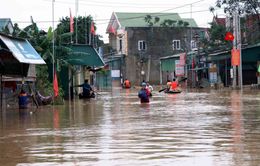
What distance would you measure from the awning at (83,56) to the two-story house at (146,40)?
144 feet

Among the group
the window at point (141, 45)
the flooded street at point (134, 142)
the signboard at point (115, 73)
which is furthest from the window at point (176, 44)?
the flooded street at point (134, 142)

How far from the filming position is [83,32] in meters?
60.6

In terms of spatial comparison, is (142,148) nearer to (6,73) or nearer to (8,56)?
(8,56)

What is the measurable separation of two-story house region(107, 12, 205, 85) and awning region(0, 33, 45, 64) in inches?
2329

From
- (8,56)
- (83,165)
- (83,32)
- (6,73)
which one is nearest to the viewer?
(83,165)

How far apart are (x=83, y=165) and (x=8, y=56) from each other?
44.5 feet

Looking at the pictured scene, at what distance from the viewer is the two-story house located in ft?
266

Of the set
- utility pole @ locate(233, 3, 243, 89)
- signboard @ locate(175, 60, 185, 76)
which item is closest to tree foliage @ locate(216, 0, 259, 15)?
utility pole @ locate(233, 3, 243, 89)

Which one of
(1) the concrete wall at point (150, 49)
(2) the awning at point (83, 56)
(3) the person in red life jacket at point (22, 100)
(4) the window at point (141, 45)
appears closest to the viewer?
(3) the person in red life jacket at point (22, 100)

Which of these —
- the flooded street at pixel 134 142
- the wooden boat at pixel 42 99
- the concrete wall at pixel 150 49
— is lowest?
the flooded street at pixel 134 142

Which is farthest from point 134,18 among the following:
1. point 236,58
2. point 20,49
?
point 20,49

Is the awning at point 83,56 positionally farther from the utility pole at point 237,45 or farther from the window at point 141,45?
the window at point 141,45

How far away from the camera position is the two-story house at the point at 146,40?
81188mm

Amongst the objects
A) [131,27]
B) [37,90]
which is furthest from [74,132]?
[131,27]
